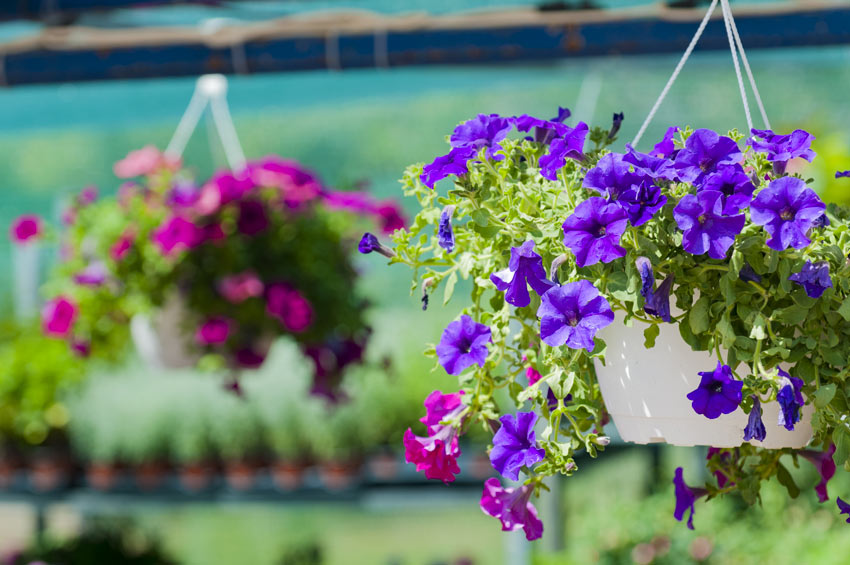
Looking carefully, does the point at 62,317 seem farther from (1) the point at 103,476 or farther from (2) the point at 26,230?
(1) the point at 103,476

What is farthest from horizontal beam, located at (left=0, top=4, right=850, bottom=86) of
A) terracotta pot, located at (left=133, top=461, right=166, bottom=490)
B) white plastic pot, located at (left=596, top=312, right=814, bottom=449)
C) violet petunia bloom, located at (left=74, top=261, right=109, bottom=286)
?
terracotta pot, located at (left=133, top=461, right=166, bottom=490)

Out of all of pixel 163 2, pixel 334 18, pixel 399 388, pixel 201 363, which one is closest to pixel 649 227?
pixel 334 18

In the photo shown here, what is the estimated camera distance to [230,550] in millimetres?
4016

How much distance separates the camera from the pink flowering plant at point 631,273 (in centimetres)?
75

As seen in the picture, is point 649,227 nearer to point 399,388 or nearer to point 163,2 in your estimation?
point 163,2

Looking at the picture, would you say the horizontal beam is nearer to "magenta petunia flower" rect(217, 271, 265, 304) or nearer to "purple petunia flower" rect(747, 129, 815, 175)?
"magenta petunia flower" rect(217, 271, 265, 304)

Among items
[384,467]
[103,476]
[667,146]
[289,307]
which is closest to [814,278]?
[667,146]

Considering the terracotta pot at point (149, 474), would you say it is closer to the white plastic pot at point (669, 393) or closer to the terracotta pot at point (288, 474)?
the terracotta pot at point (288, 474)

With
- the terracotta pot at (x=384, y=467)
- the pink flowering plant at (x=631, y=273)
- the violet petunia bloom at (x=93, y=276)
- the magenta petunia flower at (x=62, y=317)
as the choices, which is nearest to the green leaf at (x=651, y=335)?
the pink flowering plant at (x=631, y=273)

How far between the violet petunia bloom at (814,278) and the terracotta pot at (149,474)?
3.07 meters

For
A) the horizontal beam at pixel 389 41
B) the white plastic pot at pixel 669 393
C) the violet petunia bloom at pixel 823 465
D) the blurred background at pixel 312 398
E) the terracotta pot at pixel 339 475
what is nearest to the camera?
the white plastic pot at pixel 669 393

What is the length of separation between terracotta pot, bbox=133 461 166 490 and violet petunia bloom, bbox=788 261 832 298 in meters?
3.07

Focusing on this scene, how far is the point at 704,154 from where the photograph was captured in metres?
0.79

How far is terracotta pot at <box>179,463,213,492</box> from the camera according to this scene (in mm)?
3447
